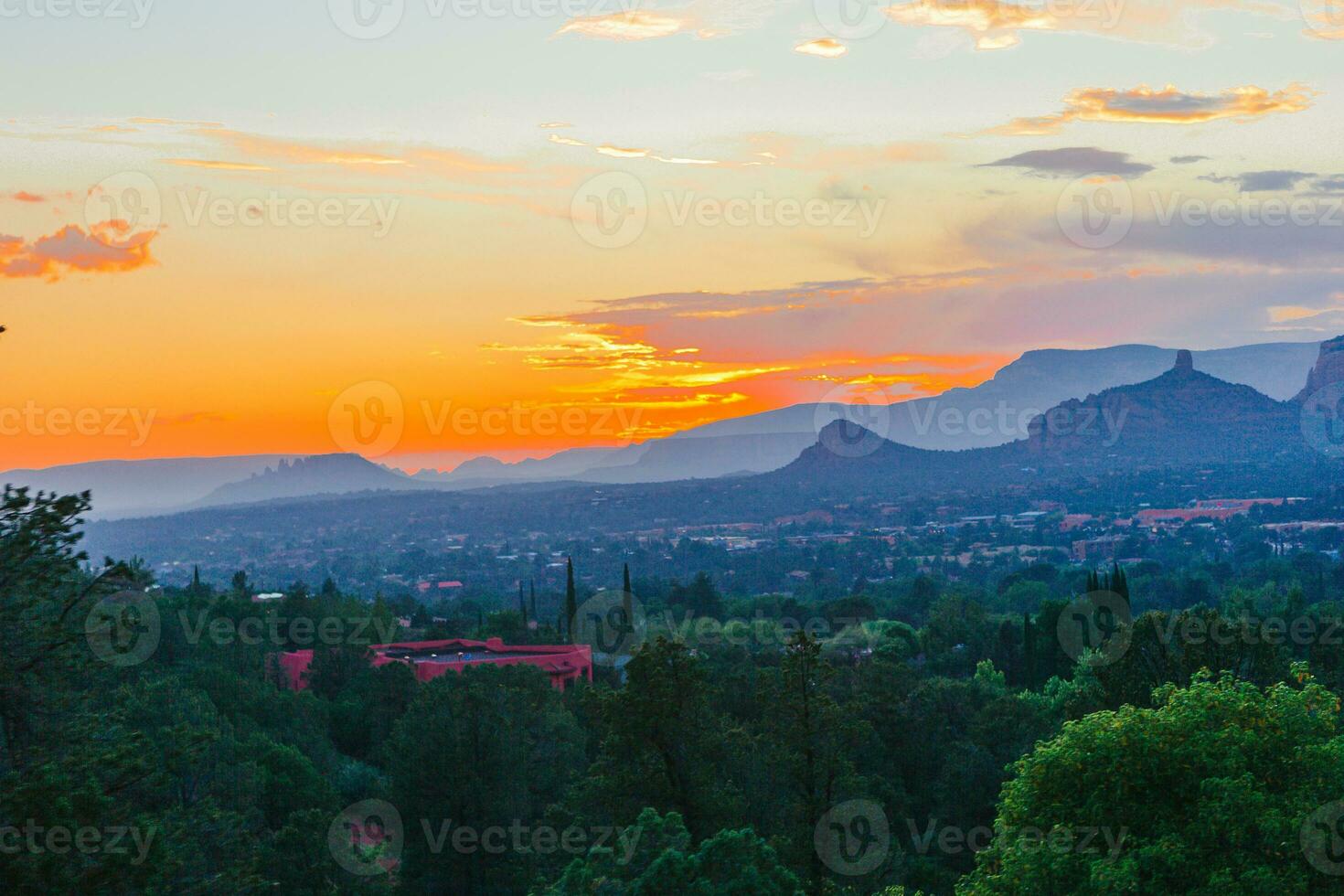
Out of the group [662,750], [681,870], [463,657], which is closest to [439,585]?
[463,657]

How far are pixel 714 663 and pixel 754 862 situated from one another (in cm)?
2871

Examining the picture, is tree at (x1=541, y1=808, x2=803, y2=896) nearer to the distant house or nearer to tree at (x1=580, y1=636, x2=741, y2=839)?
tree at (x1=580, y1=636, x2=741, y2=839)

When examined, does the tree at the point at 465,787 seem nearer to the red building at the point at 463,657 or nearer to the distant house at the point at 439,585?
the red building at the point at 463,657

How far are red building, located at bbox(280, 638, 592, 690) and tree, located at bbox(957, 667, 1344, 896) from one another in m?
30.6

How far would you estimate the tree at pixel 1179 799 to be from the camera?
571 inches

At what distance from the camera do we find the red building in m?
47.8

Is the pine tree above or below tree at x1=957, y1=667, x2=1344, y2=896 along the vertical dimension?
below

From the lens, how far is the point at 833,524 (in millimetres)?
198625

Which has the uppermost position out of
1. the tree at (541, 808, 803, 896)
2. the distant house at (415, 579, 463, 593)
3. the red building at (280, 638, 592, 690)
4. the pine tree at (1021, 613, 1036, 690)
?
the tree at (541, 808, 803, 896)

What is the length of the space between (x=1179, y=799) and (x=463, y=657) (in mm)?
39583

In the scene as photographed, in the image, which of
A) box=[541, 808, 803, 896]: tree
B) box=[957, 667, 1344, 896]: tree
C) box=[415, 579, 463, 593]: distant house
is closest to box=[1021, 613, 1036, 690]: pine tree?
box=[957, 667, 1344, 896]: tree

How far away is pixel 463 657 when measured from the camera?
173 ft

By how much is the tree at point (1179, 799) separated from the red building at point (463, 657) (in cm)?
3059

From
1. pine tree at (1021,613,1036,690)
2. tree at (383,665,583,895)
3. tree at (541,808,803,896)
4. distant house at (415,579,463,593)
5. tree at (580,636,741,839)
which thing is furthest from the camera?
distant house at (415,579,463,593)
